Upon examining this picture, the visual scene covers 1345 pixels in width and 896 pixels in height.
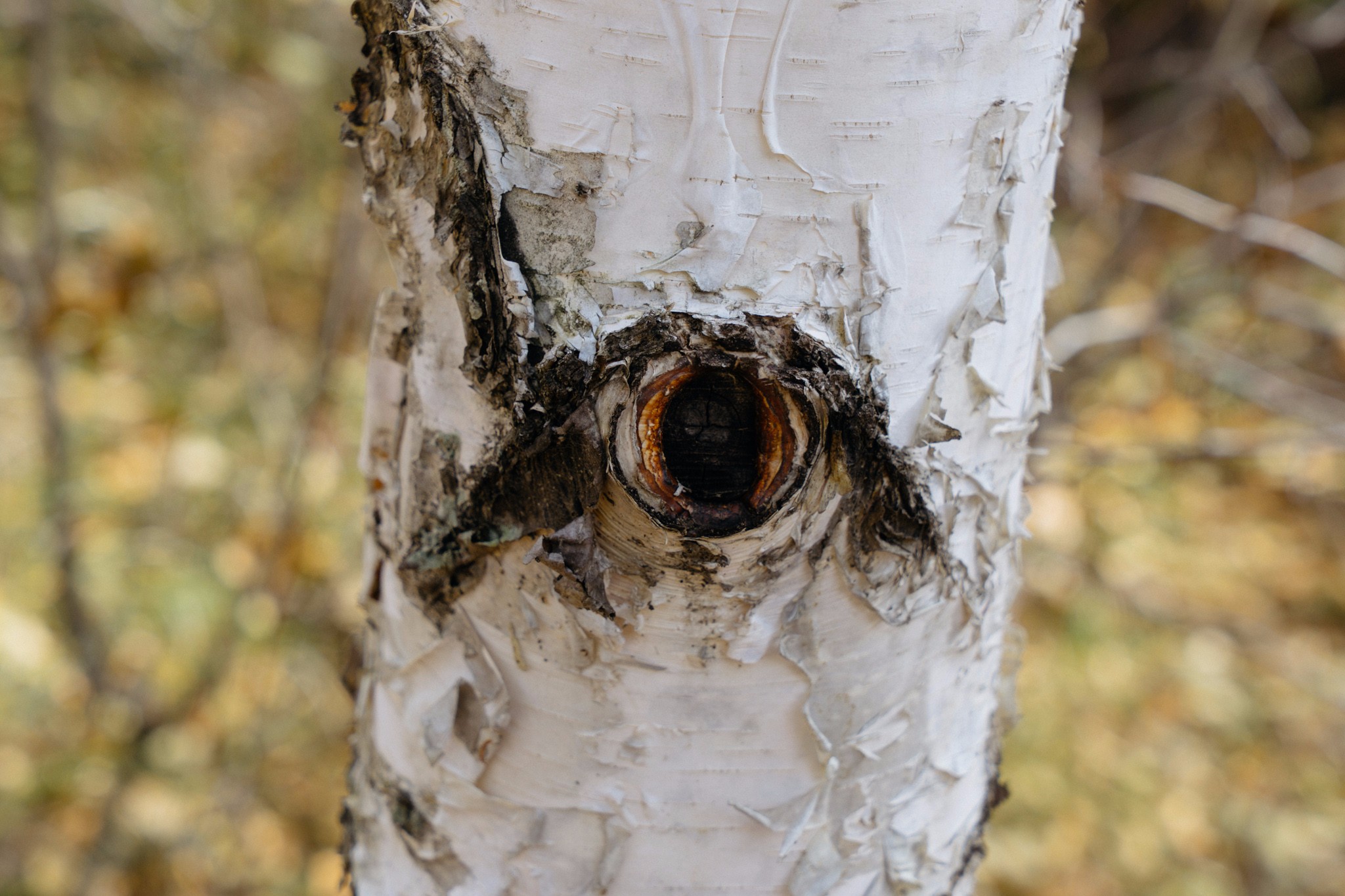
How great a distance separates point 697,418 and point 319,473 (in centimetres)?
171

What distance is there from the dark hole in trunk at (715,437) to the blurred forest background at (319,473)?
1075mm

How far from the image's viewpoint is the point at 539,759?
463 mm

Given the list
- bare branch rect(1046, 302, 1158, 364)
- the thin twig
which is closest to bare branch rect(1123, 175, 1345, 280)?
bare branch rect(1046, 302, 1158, 364)

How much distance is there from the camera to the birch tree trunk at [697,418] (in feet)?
1.18

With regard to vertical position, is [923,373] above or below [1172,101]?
below

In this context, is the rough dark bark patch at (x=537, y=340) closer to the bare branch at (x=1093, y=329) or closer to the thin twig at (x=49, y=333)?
the bare branch at (x=1093, y=329)

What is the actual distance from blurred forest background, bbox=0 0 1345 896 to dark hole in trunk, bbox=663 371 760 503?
1075 mm

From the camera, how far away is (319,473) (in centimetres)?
191

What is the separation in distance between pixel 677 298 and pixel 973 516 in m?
0.20

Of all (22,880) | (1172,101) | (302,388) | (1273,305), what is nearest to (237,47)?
(302,388)

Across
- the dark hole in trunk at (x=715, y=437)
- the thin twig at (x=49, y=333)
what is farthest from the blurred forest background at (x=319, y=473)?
the dark hole in trunk at (x=715, y=437)

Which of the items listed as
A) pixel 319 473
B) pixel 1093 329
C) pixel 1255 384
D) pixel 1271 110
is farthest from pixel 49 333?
pixel 1271 110

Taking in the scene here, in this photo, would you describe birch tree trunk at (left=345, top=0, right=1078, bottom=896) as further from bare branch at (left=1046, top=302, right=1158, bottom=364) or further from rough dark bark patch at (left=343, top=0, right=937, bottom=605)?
bare branch at (left=1046, top=302, right=1158, bottom=364)

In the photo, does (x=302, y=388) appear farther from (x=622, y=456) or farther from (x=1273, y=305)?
(x=1273, y=305)
